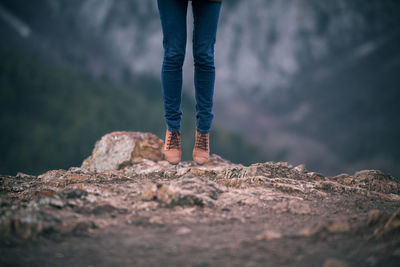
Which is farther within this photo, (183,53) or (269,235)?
(183,53)

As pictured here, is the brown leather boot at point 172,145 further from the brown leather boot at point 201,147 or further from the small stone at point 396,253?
the small stone at point 396,253

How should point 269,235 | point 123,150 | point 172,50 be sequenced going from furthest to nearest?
point 123,150
point 172,50
point 269,235

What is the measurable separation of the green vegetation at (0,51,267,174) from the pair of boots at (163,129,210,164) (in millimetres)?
41015

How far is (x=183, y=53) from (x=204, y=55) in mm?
213

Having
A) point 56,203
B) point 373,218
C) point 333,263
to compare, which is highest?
point 56,203

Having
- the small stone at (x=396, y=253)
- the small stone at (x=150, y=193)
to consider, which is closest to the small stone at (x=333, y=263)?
Result: the small stone at (x=396, y=253)

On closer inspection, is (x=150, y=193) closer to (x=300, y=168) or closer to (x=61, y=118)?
(x=300, y=168)

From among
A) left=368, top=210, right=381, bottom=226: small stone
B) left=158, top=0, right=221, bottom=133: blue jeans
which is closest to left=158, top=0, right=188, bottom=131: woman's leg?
left=158, top=0, right=221, bottom=133: blue jeans

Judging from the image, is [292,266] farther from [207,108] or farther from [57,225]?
[207,108]

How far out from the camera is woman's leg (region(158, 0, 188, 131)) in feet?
9.75

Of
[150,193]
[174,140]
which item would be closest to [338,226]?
[150,193]

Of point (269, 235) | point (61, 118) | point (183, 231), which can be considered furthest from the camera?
point (61, 118)

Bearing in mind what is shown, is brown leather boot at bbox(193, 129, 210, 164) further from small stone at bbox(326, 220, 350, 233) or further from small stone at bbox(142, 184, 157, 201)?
small stone at bbox(326, 220, 350, 233)

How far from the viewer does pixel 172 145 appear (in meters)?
3.57
